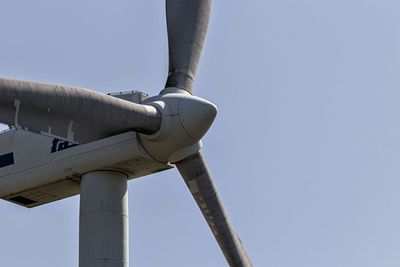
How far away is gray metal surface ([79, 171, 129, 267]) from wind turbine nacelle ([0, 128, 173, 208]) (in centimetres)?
43

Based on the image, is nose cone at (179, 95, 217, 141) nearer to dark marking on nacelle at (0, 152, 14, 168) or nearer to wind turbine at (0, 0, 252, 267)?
wind turbine at (0, 0, 252, 267)

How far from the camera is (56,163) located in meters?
24.9

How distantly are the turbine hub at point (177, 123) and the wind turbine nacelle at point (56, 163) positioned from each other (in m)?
0.45

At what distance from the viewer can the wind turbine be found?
23922mm

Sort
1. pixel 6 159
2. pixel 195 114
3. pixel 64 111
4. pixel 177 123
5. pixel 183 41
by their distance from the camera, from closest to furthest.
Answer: pixel 64 111 < pixel 177 123 < pixel 195 114 < pixel 6 159 < pixel 183 41

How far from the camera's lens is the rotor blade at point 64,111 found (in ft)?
60.6

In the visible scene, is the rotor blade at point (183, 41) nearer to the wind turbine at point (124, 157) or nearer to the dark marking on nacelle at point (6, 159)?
the wind turbine at point (124, 157)

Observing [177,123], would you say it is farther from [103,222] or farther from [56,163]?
[56,163]

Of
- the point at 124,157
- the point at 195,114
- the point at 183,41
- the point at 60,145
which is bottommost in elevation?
the point at 124,157

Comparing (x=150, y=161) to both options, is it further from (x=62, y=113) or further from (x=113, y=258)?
(x=62, y=113)

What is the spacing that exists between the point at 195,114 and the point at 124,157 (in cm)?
247

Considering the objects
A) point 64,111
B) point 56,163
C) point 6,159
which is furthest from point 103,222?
point 64,111

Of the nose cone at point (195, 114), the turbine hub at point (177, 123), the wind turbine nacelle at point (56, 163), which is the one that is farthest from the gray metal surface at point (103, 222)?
the nose cone at point (195, 114)

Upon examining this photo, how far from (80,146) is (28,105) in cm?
601
